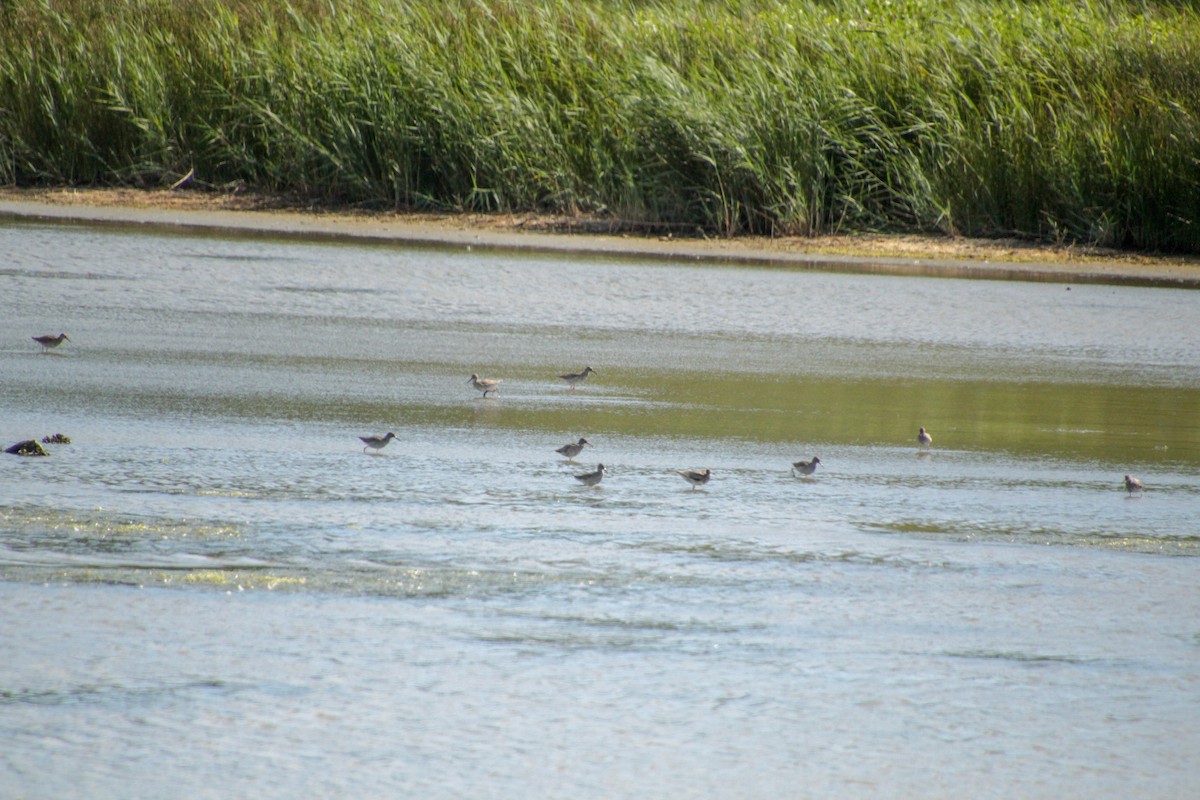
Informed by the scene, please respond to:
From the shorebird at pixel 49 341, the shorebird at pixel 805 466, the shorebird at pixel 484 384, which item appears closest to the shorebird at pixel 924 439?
the shorebird at pixel 805 466

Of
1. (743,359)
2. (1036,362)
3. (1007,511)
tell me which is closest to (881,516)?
(1007,511)

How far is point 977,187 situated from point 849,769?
14.3m

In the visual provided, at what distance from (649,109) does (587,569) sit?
12778 millimetres

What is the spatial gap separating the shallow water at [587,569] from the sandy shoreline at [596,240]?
482cm

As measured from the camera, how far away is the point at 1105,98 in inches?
677

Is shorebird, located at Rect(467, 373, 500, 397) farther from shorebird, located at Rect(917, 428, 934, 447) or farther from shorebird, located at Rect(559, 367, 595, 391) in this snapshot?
shorebird, located at Rect(917, 428, 934, 447)

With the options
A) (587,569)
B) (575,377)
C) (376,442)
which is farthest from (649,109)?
(587,569)

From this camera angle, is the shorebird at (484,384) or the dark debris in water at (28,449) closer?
the dark debris in water at (28,449)

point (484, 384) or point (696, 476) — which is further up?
point (696, 476)

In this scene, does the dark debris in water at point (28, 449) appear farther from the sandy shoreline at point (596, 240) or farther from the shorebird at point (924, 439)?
the sandy shoreline at point (596, 240)

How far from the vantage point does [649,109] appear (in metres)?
17.6

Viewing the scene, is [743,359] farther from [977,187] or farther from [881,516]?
[977,187]

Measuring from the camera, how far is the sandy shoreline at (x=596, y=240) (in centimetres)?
1580

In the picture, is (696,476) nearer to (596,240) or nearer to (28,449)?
(28,449)
